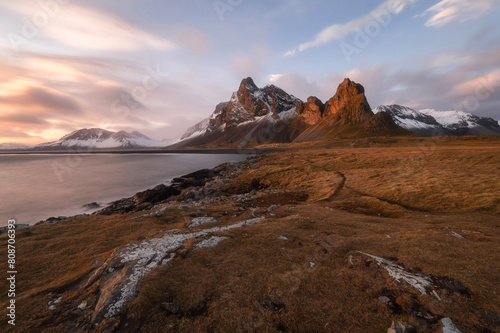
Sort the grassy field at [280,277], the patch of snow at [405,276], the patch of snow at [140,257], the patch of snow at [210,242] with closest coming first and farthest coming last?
the grassy field at [280,277] → the patch of snow at [140,257] → the patch of snow at [405,276] → the patch of snow at [210,242]

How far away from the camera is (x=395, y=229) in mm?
10727

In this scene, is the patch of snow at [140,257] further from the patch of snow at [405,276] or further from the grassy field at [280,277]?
the patch of snow at [405,276]

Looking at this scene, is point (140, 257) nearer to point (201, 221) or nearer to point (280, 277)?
point (280, 277)

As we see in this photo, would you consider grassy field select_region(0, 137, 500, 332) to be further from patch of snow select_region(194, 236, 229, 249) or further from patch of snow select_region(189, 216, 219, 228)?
patch of snow select_region(189, 216, 219, 228)

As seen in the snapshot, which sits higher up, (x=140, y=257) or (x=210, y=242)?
(x=140, y=257)

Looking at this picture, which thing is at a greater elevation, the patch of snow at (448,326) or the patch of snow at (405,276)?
the patch of snow at (448,326)

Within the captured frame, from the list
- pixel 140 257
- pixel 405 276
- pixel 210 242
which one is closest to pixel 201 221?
pixel 210 242

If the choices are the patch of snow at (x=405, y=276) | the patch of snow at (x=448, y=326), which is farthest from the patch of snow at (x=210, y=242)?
the patch of snow at (x=448, y=326)

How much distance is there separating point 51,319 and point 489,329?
10428 mm

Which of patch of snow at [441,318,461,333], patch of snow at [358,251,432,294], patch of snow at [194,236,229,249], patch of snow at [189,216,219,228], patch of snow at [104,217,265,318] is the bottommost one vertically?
patch of snow at [189,216,219,228]

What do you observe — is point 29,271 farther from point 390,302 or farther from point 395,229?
point 395,229

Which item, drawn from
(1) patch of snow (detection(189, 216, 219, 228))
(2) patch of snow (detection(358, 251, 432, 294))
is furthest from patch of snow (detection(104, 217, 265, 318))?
(2) patch of snow (detection(358, 251, 432, 294))

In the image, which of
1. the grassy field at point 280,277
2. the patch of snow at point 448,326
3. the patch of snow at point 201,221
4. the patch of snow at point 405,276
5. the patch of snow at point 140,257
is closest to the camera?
the patch of snow at point 448,326

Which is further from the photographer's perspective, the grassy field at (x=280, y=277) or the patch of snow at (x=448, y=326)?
the grassy field at (x=280, y=277)
